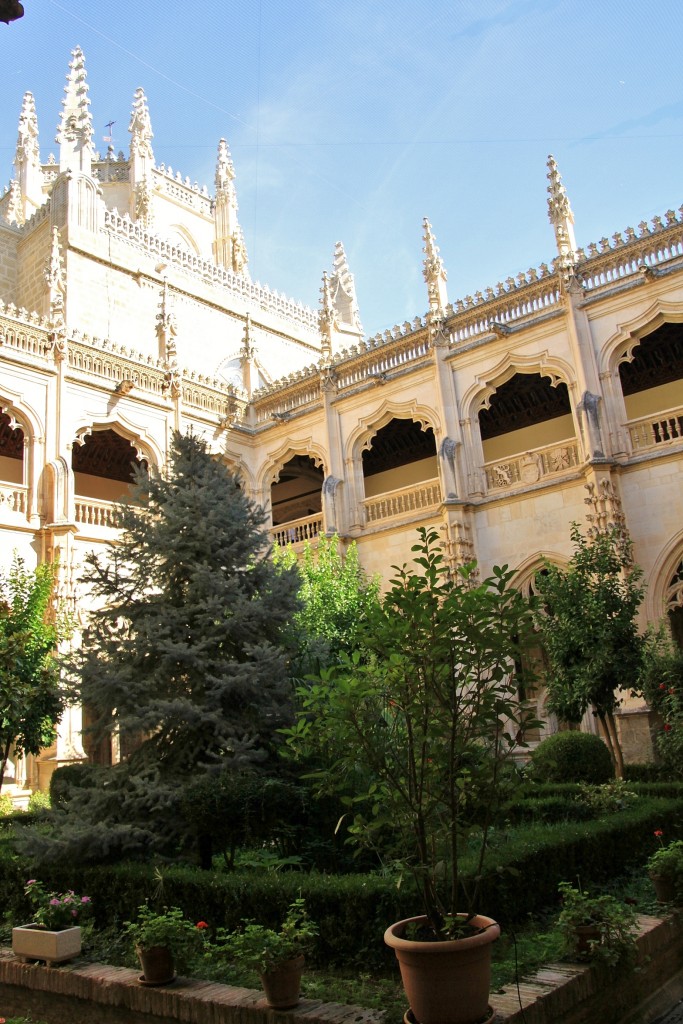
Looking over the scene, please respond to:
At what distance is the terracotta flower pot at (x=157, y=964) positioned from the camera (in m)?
5.10

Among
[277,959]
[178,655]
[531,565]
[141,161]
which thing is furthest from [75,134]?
[277,959]

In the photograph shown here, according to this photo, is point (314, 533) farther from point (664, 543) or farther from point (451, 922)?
point (451, 922)

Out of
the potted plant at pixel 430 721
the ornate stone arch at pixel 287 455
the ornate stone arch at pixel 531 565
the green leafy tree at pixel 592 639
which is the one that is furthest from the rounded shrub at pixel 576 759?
the ornate stone arch at pixel 287 455

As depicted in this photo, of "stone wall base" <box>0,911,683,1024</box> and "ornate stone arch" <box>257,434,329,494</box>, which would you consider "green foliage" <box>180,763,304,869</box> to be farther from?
"ornate stone arch" <box>257,434,329,494</box>

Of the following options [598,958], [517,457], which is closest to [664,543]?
[517,457]

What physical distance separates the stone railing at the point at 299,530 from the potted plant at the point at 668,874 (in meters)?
15.7

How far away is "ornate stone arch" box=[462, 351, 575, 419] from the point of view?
59.9ft

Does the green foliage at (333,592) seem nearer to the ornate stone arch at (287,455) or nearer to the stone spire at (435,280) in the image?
the ornate stone arch at (287,455)

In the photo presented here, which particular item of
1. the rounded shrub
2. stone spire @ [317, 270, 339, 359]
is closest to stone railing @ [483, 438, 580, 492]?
stone spire @ [317, 270, 339, 359]

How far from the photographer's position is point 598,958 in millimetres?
4934

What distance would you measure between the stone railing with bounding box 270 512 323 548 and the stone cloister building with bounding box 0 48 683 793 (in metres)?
0.10

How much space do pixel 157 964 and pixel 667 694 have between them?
941 centimetres

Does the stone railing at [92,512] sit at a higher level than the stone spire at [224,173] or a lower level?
lower

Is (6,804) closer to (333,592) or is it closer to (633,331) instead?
(333,592)
